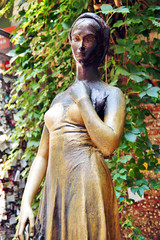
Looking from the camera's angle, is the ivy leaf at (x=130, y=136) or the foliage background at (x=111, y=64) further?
the foliage background at (x=111, y=64)

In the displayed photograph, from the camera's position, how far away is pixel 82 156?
1.12 metres

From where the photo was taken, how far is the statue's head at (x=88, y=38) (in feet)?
3.99

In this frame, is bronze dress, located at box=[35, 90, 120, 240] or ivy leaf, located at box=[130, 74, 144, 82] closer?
bronze dress, located at box=[35, 90, 120, 240]

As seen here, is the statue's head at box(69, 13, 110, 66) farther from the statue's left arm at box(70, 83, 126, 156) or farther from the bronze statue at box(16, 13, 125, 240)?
the statue's left arm at box(70, 83, 126, 156)

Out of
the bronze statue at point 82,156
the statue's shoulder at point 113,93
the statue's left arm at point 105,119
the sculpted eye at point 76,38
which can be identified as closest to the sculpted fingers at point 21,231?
the bronze statue at point 82,156

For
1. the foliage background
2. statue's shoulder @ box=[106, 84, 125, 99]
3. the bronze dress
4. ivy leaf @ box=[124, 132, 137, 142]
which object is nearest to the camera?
the bronze dress

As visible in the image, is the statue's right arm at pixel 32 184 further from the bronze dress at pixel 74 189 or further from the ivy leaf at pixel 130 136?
the ivy leaf at pixel 130 136

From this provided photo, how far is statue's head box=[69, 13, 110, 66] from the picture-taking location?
3.99 ft

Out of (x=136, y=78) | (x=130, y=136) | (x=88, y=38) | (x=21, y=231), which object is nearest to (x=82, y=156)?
(x=21, y=231)

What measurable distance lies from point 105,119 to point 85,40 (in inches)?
12.4

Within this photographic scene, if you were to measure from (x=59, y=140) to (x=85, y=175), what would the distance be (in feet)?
0.54

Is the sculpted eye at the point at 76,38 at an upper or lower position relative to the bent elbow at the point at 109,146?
upper

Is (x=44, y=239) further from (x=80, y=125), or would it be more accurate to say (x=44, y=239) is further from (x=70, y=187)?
(x=80, y=125)

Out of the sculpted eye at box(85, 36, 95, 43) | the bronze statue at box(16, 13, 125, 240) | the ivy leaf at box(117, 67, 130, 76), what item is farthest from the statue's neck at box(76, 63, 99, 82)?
the ivy leaf at box(117, 67, 130, 76)
